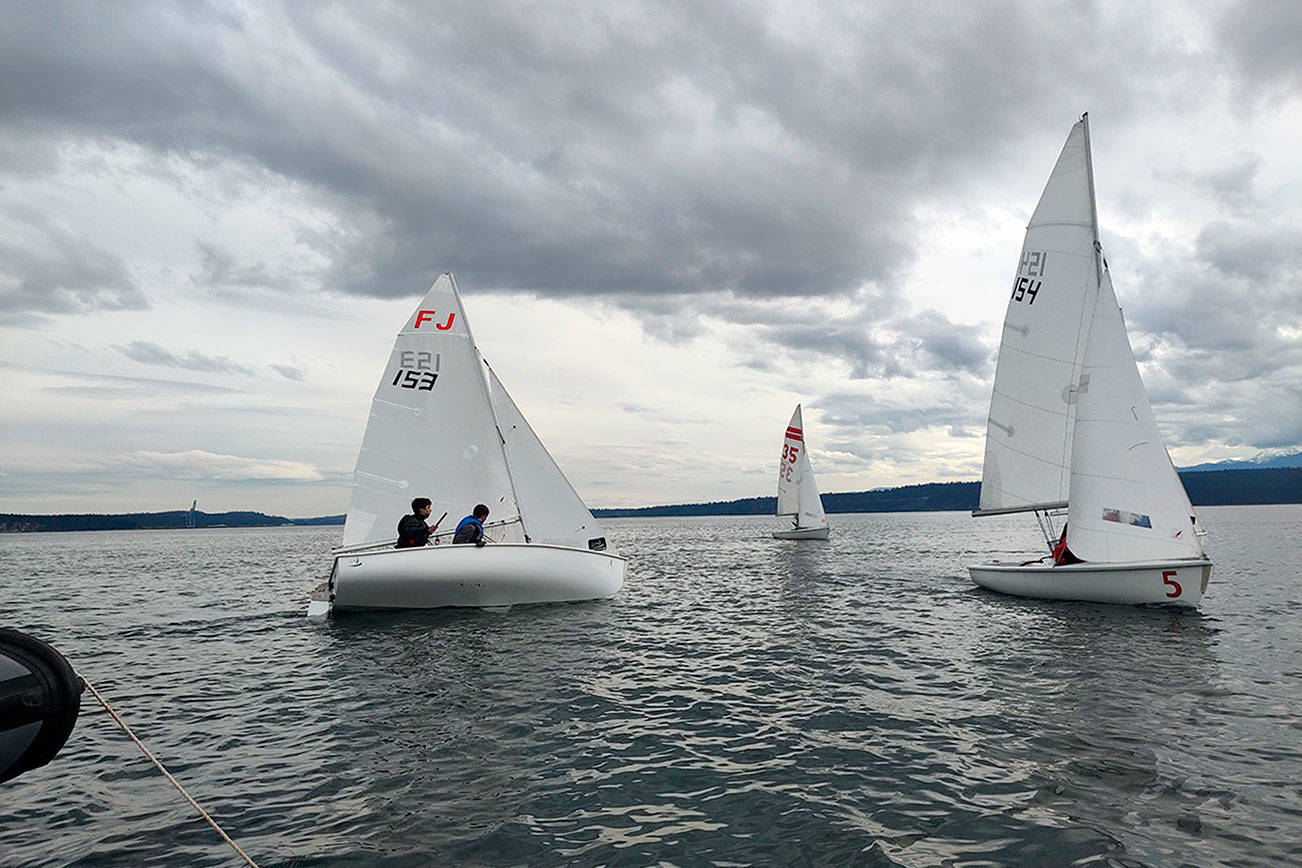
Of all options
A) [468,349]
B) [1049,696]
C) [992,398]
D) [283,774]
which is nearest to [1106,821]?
[1049,696]

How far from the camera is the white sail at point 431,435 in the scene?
1950cm

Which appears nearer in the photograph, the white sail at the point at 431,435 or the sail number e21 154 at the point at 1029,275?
the white sail at the point at 431,435

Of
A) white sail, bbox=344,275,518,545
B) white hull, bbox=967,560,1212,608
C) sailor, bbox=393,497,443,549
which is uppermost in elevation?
white sail, bbox=344,275,518,545

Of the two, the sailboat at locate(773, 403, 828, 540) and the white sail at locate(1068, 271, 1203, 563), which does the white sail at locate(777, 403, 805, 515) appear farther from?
the white sail at locate(1068, 271, 1203, 563)

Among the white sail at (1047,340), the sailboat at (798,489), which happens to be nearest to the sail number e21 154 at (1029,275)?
the white sail at (1047,340)

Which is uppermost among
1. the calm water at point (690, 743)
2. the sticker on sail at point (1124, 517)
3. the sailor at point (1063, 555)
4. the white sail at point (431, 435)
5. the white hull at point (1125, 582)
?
the white sail at point (431, 435)

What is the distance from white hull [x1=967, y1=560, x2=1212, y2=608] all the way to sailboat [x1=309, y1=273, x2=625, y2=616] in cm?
1117

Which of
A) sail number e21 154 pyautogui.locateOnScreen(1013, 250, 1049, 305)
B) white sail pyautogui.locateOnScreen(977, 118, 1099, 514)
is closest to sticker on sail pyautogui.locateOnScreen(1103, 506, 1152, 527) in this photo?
white sail pyautogui.locateOnScreen(977, 118, 1099, 514)

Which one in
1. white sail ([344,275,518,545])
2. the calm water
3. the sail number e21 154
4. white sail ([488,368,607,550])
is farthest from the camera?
the sail number e21 154

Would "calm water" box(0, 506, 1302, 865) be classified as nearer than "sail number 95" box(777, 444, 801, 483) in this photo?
Yes

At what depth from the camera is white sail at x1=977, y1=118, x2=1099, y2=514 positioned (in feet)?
71.2

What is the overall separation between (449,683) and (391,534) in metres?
8.86

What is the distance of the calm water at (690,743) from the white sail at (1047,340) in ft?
19.3

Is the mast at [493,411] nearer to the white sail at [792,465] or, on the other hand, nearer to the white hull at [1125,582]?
the white hull at [1125,582]
